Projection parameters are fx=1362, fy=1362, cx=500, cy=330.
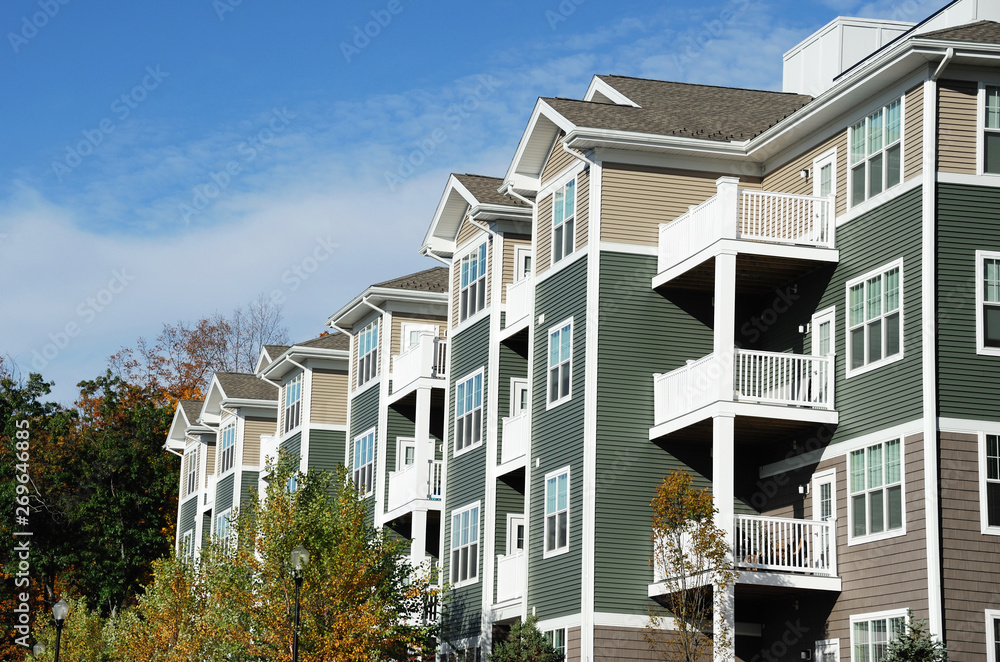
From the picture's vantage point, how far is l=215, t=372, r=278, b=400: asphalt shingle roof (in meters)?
56.0

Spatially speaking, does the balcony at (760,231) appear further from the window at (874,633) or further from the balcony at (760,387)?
the window at (874,633)

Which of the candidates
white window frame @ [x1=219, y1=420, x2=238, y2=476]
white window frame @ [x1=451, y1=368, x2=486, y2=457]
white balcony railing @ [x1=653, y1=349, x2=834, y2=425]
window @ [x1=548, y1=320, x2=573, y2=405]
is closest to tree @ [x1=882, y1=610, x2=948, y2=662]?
white balcony railing @ [x1=653, y1=349, x2=834, y2=425]

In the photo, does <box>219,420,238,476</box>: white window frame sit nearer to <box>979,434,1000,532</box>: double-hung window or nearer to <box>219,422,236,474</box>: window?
<box>219,422,236,474</box>: window

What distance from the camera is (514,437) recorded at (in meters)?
32.5

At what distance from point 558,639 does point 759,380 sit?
695 centimetres

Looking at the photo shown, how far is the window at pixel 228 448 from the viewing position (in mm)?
56500

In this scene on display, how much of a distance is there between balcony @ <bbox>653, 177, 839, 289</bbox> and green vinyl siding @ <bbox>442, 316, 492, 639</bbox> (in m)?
8.74

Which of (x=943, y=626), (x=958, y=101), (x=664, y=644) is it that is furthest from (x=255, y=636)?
(x=958, y=101)

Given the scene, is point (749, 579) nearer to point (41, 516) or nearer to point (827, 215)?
point (827, 215)

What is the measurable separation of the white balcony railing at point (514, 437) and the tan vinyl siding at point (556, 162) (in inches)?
222

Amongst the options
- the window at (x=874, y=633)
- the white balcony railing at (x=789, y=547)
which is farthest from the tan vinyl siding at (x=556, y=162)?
the window at (x=874, y=633)

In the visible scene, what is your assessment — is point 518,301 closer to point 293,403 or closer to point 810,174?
point 810,174

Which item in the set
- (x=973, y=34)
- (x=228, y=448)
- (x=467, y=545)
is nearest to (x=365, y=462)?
(x=467, y=545)

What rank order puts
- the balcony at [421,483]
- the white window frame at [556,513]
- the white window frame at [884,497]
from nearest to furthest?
the white window frame at [884,497] → the white window frame at [556,513] → the balcony at [421,483]
